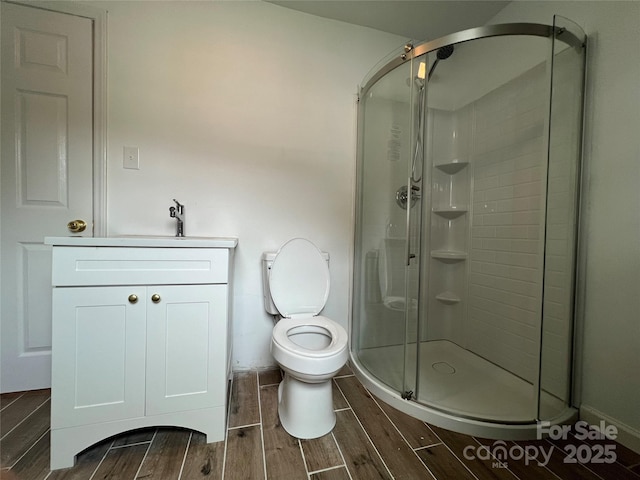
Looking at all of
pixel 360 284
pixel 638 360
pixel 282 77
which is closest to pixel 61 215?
pixel 282 77

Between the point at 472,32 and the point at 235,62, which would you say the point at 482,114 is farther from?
the point at 235,62

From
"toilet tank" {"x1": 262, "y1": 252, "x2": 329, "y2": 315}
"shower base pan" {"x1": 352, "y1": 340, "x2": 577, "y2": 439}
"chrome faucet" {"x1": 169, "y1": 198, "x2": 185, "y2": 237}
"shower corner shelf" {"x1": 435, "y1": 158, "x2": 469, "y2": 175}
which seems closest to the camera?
"shower base pan" {"x1": 352, "y1": 340, "x2": 577, "y2": 439}

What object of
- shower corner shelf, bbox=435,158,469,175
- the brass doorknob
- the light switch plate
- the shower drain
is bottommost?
the shower drain

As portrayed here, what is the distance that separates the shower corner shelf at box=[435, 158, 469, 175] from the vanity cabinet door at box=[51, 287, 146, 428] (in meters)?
1.90

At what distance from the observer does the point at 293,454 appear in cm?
102

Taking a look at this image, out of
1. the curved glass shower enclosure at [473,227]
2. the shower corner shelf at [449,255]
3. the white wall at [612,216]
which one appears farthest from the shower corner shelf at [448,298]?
the white wall at [612,216]

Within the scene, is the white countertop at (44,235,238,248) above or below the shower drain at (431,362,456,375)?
above

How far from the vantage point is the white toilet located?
1062 mm

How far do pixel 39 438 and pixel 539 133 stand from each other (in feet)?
9.11

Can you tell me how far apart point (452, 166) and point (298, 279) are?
134cm

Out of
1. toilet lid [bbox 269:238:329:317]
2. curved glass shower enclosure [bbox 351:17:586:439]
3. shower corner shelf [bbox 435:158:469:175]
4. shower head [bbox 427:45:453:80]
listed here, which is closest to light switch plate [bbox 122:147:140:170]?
toilet lid [bbox 269:238:329:317]

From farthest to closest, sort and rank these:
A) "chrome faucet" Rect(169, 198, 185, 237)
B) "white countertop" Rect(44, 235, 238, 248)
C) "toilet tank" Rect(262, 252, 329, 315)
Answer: "toilet tank" Rect(262, 252, 329, 315) < "chrome faucet" Rect(169, 198, 185, 237) < "white countertop" Rect(44, 235, 238, 248)

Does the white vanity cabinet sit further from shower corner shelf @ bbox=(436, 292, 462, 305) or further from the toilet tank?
shower corner shelf @ bbox=(436, 292, 462, 305)

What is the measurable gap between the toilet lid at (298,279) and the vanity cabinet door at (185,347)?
42 centimetres
